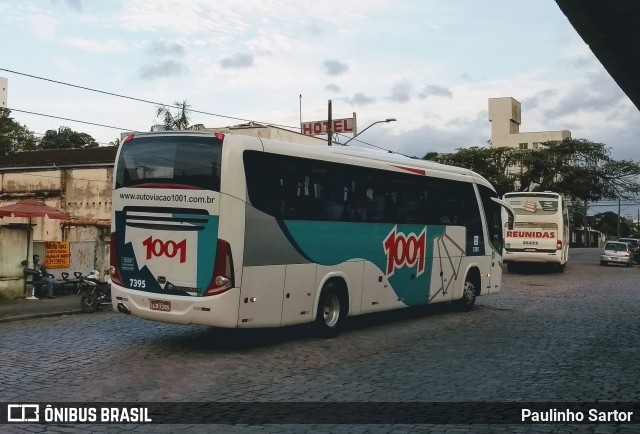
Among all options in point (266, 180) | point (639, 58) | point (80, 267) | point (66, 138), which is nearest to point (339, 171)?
point (266, 180)

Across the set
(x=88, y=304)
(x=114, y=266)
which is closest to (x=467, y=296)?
(x=88, y=304)

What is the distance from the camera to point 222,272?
1127 centimetres

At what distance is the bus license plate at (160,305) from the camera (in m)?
11.6

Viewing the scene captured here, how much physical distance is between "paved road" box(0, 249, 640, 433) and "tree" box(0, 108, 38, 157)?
46892mm

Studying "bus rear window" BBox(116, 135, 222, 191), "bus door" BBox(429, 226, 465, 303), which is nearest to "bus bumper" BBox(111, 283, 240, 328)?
"bus rear window" BBox(116, 135, 222, 191)

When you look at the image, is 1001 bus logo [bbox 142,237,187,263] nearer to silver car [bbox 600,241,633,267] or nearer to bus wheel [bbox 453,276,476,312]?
bus wheel [bbox 453,276,476,312]

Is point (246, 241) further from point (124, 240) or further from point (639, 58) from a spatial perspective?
point (639, 58)

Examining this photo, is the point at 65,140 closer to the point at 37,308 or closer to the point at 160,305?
the point at 37,308

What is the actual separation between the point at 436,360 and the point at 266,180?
13.4 feet

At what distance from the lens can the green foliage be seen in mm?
62844

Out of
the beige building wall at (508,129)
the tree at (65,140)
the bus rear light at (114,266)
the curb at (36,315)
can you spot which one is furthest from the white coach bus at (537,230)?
the beige building wall at (508,129)

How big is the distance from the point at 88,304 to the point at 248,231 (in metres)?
7.64

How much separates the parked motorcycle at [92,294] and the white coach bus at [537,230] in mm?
20705

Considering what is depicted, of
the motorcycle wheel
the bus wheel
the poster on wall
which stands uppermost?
the poster on wall
